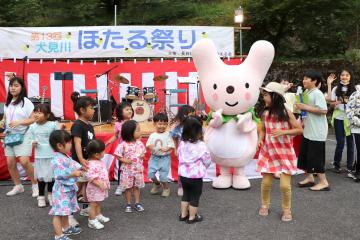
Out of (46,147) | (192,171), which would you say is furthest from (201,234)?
(46,147)

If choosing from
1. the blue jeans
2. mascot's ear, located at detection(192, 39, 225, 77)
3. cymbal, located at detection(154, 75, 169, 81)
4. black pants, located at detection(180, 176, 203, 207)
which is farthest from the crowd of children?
cymbal, located at detection(154, 75, 169, 81)

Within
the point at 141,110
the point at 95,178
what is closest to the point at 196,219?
the point at 95,178

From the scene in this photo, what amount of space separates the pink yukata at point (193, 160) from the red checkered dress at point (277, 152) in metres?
0.71

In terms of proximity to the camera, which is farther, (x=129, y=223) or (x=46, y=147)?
(x=46, y=147)

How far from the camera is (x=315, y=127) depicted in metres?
5.39

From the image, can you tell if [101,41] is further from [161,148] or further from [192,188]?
[192,188]

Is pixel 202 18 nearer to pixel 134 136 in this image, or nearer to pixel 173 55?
pixel 173 55

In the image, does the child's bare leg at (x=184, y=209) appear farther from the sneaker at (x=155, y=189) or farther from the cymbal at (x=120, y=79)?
the cymbal at (x=120, y=79)

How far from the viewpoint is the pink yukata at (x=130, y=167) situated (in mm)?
4441

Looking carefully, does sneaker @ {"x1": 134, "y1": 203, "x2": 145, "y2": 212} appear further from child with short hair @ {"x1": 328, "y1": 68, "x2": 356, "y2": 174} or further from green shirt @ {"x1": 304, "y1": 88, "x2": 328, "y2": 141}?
child with short hair @ {"x1": 328, "y1": 68, "x2": 356, "y2": 174}

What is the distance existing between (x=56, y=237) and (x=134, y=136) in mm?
1393

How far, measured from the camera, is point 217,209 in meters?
4.65

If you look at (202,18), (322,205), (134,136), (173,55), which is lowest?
(322,205)

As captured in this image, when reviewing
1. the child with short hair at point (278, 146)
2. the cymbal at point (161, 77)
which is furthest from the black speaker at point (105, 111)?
the child with short hair at point (278, 146)
